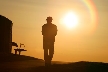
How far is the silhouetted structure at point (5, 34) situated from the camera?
34312 mm

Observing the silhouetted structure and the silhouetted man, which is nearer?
the silhouetted man

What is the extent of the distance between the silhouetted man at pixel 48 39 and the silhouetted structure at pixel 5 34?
21009 mm

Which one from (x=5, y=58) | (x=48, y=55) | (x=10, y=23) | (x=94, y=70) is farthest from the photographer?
(x=10, y=23)

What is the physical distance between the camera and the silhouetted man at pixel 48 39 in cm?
1368

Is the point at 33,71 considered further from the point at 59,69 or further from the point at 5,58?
the point at 5,58

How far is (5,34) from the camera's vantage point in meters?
35.2

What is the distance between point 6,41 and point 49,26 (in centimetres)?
2259

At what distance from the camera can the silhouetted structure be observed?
34.3 meters

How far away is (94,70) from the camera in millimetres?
10828

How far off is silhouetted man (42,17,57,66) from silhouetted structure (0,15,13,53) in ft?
68.9

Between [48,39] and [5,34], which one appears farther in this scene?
[5,34]

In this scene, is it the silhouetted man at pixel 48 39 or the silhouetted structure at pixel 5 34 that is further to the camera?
the silhouetted structure at pixel 5 34

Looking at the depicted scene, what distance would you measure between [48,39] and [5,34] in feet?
73.5

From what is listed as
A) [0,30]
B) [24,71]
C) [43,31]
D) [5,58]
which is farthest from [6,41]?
[24,71]
